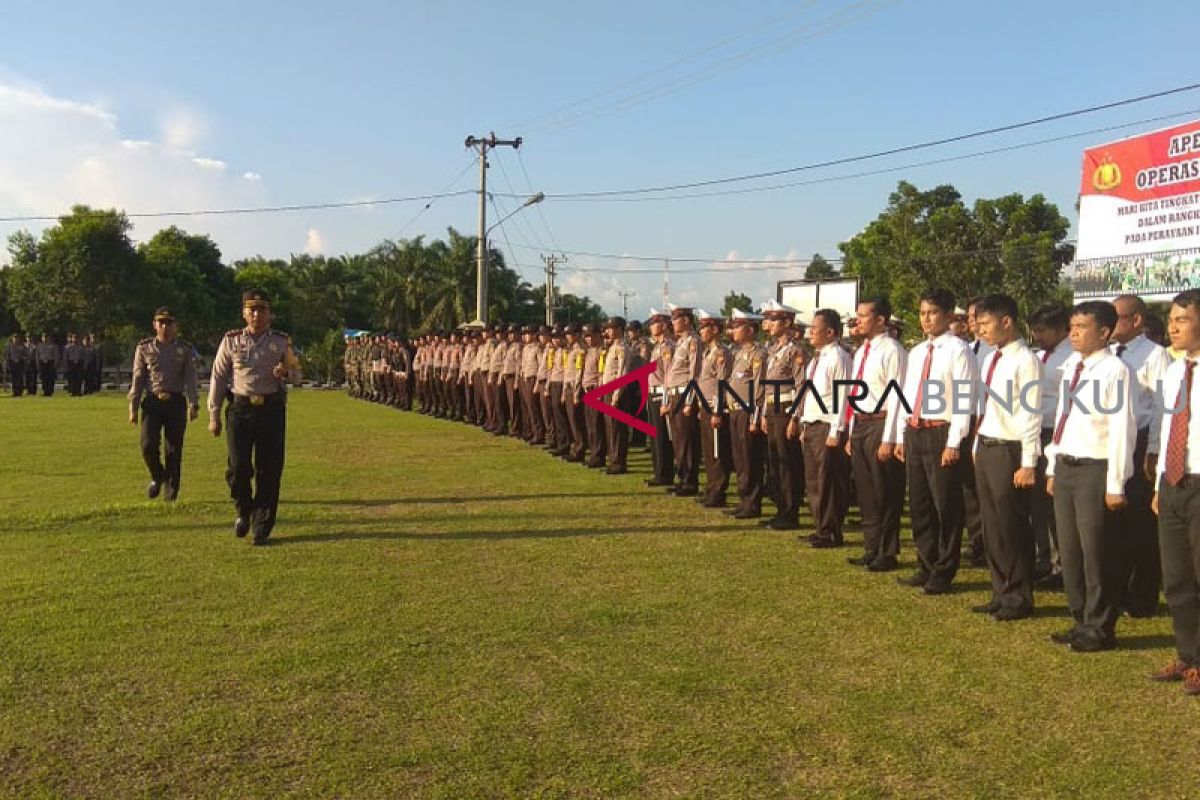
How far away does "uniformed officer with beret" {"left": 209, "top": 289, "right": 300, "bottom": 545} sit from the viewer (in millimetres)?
7078

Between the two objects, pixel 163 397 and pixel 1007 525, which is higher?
pixel 163 397

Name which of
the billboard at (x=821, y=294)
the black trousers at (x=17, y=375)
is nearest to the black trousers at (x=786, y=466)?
the billboard at (x=821, y=294)

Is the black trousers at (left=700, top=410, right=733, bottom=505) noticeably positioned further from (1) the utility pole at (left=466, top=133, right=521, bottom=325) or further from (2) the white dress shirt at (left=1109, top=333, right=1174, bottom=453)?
(1) the utility pole at (left=466, top=133, right=521, bottom=325)

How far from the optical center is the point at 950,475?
5656 mm

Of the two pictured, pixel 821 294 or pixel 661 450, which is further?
pixel 821 294

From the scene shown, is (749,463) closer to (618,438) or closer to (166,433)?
(618,438)

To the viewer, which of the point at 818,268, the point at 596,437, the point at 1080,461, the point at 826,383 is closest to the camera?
the point at 1080,461

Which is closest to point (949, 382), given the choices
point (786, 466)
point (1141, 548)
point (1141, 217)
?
point (1141, 548)

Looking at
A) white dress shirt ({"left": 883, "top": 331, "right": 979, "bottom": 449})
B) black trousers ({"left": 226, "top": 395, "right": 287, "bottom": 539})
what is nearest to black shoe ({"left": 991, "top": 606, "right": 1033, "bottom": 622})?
white dress shirt ({"left": 883, "top": 331, "right": 979, "bottom": 449})

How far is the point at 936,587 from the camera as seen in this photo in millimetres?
5723

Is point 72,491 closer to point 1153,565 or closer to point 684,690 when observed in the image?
point 684,690

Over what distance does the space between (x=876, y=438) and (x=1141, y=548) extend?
5.58 feet

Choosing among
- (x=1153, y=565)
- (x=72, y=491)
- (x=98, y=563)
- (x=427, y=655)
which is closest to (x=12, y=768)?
(x=427, y=655)

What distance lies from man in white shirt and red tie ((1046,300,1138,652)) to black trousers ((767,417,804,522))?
9.94 feet
